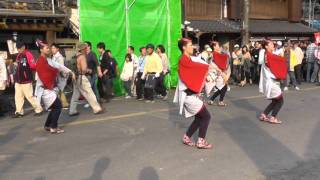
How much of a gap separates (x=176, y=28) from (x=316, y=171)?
34.9ft

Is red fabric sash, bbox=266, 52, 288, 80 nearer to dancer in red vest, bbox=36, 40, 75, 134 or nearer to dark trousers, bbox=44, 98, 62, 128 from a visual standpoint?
dancer in red vest, bbox=36, 40, 75, 134

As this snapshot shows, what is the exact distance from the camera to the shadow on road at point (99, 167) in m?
6.00

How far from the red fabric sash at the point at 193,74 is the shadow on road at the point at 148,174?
161 cm

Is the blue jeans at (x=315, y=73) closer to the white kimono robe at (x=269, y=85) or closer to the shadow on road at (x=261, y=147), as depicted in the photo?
the white kimono robe at (x=269, y=85)

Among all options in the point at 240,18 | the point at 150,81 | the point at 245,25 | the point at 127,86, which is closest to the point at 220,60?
the point at 150,81

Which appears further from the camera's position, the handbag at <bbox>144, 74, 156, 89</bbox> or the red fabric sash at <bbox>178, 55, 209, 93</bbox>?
the handbag at <bbox>144, 74, 156, 89</bbox>

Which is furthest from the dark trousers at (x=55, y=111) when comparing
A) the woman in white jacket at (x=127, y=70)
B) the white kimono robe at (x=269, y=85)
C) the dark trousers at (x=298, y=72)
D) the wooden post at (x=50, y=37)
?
the dark trousers at (x=298, y=72)

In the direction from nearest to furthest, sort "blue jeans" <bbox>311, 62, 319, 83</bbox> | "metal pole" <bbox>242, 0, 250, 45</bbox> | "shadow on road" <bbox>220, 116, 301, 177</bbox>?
"shadow on road" <bbox>220, 116, 301, 177</bbox>
"blue jeans" <bbox>311, 62, 319, 83</bbox>
"metal pole" <bbox>242, 0, 250, 45</bbox>

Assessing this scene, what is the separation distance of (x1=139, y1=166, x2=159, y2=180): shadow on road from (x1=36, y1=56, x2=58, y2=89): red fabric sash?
3.15m

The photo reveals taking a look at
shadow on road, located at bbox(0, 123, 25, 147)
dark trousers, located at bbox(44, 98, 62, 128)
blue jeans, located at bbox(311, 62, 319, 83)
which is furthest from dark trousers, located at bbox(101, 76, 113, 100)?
blue jeans, located at bbox(311, 62, 319, 83)

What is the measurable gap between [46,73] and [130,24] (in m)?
6.32

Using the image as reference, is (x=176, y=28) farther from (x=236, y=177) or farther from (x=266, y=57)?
(x=236, y=177)

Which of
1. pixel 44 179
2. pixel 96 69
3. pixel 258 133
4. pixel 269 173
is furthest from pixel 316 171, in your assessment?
pixel 96 69

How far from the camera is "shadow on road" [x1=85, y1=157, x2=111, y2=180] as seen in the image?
6.00 metres
